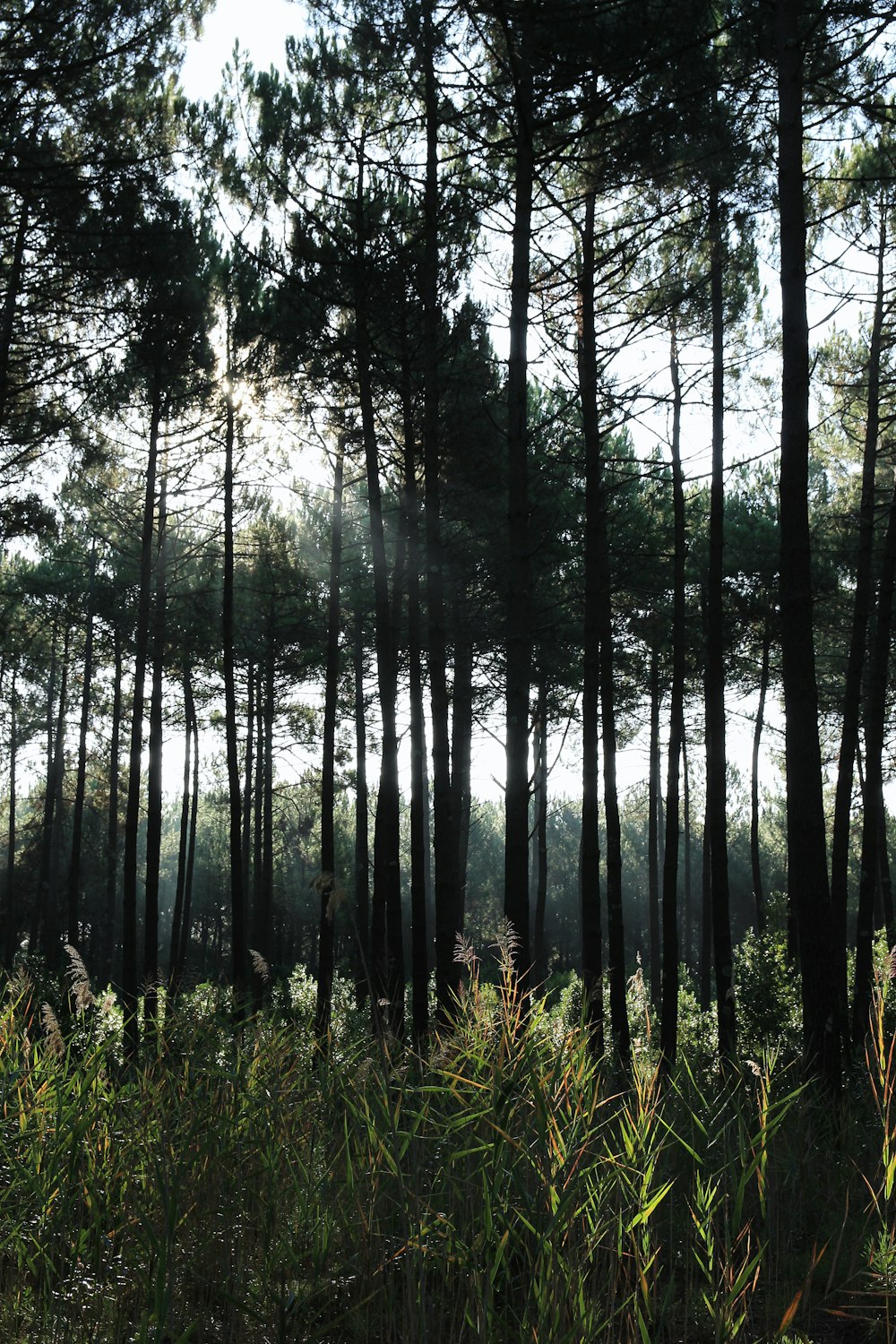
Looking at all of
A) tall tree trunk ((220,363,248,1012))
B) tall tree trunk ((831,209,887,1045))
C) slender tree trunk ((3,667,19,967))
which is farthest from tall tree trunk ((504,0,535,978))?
slender tree trunk ((3,667,19,967))

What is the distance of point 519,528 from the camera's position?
777cm

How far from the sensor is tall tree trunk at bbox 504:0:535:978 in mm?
7551

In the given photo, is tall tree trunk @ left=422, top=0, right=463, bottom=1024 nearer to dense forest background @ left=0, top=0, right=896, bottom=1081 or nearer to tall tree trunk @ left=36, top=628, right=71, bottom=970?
dense forest background @ left=0, top=0, right=896, bottom=1081

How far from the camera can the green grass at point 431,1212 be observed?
7.59 feet

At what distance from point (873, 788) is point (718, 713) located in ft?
5.80

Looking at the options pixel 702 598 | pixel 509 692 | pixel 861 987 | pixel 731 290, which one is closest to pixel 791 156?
pixel 509 692

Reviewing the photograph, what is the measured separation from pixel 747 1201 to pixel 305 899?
43.6 m

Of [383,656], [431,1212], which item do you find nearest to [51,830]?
[383,656]

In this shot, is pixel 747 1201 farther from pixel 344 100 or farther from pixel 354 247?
pixel 344 100

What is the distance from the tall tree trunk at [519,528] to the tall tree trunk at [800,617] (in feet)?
6.71

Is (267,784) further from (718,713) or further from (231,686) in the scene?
(718,713)

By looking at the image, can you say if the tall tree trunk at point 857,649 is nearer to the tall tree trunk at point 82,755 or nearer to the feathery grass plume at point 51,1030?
the feathery grass plume at point 51,1030

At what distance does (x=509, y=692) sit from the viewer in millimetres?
7539

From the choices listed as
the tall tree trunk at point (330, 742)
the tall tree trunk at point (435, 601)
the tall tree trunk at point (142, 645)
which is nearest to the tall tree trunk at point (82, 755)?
the tall tree trunk at point (142, 645)
